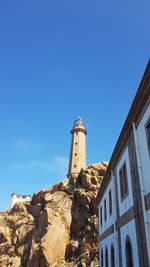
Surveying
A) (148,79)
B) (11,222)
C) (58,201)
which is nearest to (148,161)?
(148,79)

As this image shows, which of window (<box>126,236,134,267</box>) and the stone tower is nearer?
window (<box>126,236,134,267</box>)

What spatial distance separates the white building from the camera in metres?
7.63

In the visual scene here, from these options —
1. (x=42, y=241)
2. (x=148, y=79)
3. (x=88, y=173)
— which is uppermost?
(x=88, y=173)

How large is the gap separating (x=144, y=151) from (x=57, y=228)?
31.9 meters

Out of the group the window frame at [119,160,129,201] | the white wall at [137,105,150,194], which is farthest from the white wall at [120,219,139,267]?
the white wall at [137,105,150,194]

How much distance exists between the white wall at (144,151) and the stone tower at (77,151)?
38696 mm

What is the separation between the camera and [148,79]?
25.5 feet

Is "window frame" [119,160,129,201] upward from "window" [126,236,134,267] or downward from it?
upward

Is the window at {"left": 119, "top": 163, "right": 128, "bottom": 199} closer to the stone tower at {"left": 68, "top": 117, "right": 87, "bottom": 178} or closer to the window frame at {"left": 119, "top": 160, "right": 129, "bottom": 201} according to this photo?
the window frame at {"left": 119, "top": 160, "right": 129, "bottom": 201}

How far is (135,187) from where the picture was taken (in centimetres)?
873

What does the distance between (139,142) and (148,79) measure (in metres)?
2.77

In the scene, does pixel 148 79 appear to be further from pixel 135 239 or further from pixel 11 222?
pixel 11 222

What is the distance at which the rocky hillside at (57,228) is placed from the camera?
31.9 m

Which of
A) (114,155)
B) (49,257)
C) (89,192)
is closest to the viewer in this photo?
(114,155)
